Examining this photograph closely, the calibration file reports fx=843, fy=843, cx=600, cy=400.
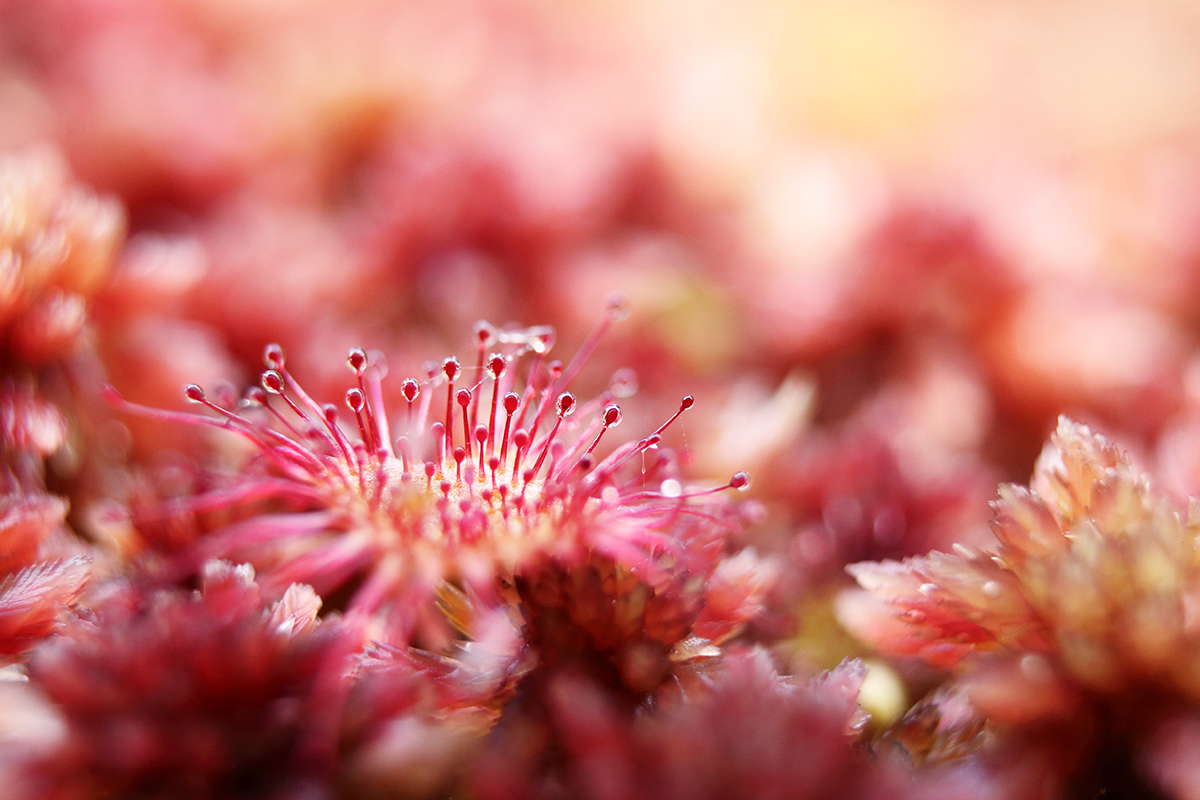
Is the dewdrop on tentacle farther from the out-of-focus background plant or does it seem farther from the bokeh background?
the bokeh background

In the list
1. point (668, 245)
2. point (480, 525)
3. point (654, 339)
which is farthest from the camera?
point (668, 245)

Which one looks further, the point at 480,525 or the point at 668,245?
the point at 668,245

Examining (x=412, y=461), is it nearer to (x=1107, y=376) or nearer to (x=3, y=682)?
(x=3, y=682)

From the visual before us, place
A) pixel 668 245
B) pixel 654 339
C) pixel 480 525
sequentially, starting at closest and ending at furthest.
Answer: pixel 480 525 < pixel 654 339 < pixel 668 245

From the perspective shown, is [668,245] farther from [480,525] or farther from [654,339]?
[480,525]

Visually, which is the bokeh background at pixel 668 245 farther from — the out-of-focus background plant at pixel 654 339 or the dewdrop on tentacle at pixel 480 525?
the dewdrop on tentacle at pixel 480 525

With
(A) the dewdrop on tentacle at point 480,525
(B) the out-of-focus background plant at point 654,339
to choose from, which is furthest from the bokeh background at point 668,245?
(A) the dewdrop on tentacle at point 480,525

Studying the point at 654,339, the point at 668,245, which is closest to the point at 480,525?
the point at 654,339
